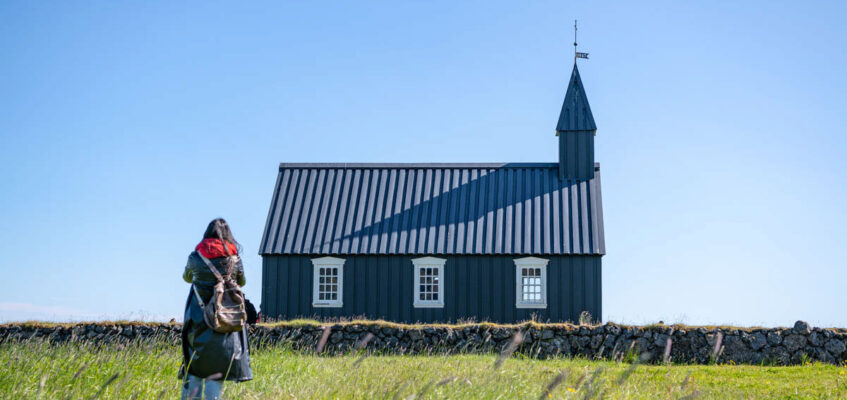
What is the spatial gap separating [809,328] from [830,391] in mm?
6107

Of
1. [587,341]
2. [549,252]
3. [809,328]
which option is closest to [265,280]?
[549,252]

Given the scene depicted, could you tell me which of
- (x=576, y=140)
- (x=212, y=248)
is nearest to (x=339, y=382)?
(x=212, y=248)

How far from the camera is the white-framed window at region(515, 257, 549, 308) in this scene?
24984mm

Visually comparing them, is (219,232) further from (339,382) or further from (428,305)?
(428,305)

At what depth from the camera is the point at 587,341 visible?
20.0 metres

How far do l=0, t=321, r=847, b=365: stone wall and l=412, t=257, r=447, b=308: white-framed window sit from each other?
476 cm

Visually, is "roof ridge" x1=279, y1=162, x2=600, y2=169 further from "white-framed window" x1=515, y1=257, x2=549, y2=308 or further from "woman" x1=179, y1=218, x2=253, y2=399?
"woman" x1=179, y1=218, x2=253, y2=399

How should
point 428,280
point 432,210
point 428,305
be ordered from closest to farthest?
point 428,305 → point 428,280 → point 432,210

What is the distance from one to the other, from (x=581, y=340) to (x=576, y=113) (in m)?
10.5

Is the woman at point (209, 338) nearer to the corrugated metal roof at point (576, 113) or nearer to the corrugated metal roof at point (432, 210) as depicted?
the corrugated metal roof at point (432, 210)

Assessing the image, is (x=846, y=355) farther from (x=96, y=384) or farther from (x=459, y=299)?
(x=96, y=384)

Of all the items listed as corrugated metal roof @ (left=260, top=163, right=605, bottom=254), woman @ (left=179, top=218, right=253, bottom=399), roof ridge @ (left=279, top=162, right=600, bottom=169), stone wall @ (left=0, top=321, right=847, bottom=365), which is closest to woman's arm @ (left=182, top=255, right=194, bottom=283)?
woman @ (left=179, top=218, right=253, bottom=399)

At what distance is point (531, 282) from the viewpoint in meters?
25.2

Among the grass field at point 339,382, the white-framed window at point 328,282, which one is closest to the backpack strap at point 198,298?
the grass field at point 339,382
